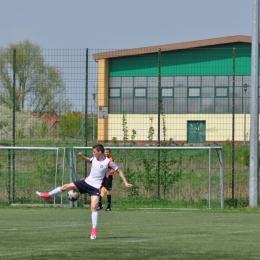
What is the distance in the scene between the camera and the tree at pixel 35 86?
25328 mm

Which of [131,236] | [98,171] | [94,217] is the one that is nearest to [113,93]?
[98,171]

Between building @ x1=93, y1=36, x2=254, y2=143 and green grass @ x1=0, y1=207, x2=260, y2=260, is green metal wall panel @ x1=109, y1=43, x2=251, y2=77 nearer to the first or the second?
building @ x1=93, y1=36, x2=254, y2=143

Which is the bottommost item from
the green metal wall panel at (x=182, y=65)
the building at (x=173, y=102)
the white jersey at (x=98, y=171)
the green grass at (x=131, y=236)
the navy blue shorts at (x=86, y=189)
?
the green grass at (x=131, y=236)

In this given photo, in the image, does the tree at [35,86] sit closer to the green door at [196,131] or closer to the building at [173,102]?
the building at [173,102]

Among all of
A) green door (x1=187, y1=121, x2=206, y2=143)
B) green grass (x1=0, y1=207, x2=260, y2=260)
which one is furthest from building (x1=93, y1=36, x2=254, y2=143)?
green grass (x1=0, y1=207, x2=260, y2=260)

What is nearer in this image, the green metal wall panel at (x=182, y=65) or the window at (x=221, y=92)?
the green metal wall panel at (x=182, y=65)

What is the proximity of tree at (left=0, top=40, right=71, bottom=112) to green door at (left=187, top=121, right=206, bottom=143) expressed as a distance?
4.66 metres

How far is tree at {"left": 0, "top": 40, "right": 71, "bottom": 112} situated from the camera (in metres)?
25.3

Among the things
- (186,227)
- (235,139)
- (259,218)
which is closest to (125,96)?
(235,139)

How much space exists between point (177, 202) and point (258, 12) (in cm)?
639

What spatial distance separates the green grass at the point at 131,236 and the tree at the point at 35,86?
5571 mm

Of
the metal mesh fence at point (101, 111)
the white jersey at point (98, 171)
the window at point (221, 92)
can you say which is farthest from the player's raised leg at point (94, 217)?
the window at point (221, 92)

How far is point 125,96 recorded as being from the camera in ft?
85.8

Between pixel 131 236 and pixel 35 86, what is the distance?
504 inches
